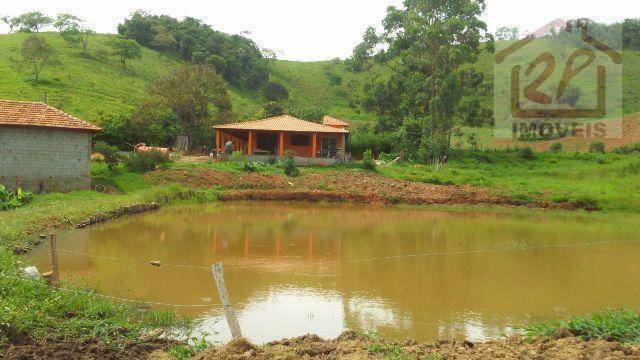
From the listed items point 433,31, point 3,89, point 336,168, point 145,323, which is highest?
point 433,31

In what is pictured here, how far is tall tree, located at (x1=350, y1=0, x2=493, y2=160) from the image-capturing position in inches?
1471

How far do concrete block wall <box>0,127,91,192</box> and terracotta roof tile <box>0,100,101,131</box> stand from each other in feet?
Answer: 1.08

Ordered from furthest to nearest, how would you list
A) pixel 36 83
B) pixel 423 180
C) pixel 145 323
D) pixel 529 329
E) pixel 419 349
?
pixel 36 83 < pixel 423 180 < pixel 145 323 < pixel 529 329 < pixel 419 349

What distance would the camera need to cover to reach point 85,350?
6961 mm

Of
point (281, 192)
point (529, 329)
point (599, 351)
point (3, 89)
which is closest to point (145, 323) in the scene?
point (529, 329)

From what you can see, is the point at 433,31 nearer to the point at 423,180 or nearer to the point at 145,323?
the point at 423,180

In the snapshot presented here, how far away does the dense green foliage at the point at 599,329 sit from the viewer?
732 centimetres

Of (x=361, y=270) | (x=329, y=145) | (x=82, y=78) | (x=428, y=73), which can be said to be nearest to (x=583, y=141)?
(x=428, y=73)

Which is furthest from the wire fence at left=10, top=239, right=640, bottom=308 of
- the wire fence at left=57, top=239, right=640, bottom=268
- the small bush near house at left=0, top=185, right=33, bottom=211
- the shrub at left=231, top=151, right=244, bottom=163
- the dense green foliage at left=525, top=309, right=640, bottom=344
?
the shrub at left=231, top=151, right=244, bottom=163

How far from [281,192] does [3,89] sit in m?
26.8

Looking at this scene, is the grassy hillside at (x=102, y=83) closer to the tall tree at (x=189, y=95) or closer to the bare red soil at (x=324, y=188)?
the tall tree at (x=189, y=95)

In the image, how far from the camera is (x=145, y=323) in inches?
333

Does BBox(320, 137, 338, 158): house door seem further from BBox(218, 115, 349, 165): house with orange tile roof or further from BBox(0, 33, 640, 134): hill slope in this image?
BBox(0, 33, 640, 134): hill slope

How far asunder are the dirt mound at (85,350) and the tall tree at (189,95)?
32358 millimetres
